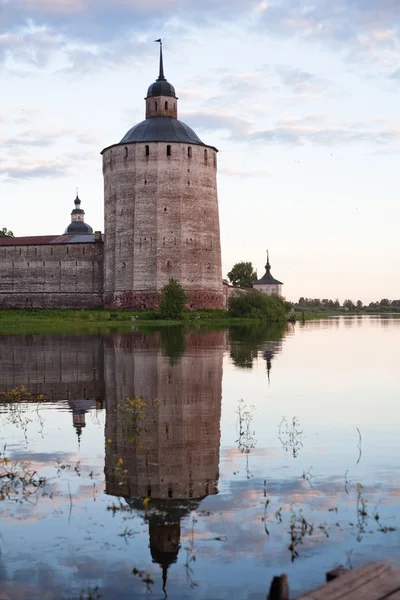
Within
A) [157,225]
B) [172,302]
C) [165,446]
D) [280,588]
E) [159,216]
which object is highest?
[159,216]

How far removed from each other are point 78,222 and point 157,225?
26186 mm

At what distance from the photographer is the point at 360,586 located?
3281 mm

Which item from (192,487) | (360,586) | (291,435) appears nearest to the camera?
(360,586)

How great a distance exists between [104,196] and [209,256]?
976 cm

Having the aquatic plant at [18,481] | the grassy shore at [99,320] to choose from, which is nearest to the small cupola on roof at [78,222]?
the grassy shore at [99,320]

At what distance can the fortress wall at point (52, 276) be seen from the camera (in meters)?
54.6

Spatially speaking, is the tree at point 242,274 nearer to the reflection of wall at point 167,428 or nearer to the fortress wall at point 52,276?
the fortress wall at point 52,276

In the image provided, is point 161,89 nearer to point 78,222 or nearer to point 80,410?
point 78,222

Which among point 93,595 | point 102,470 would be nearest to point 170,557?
point 93,595

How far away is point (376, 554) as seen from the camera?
15.2 ft

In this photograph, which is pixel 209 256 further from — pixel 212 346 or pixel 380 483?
pixel 380 483

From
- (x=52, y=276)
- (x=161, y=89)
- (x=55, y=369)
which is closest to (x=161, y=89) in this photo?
(x=161, y=89)

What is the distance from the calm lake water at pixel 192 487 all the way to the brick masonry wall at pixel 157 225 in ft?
126

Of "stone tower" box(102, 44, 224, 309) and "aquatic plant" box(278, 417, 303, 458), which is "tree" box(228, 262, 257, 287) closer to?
"stone tower" box(102, 44, 224, 309)
